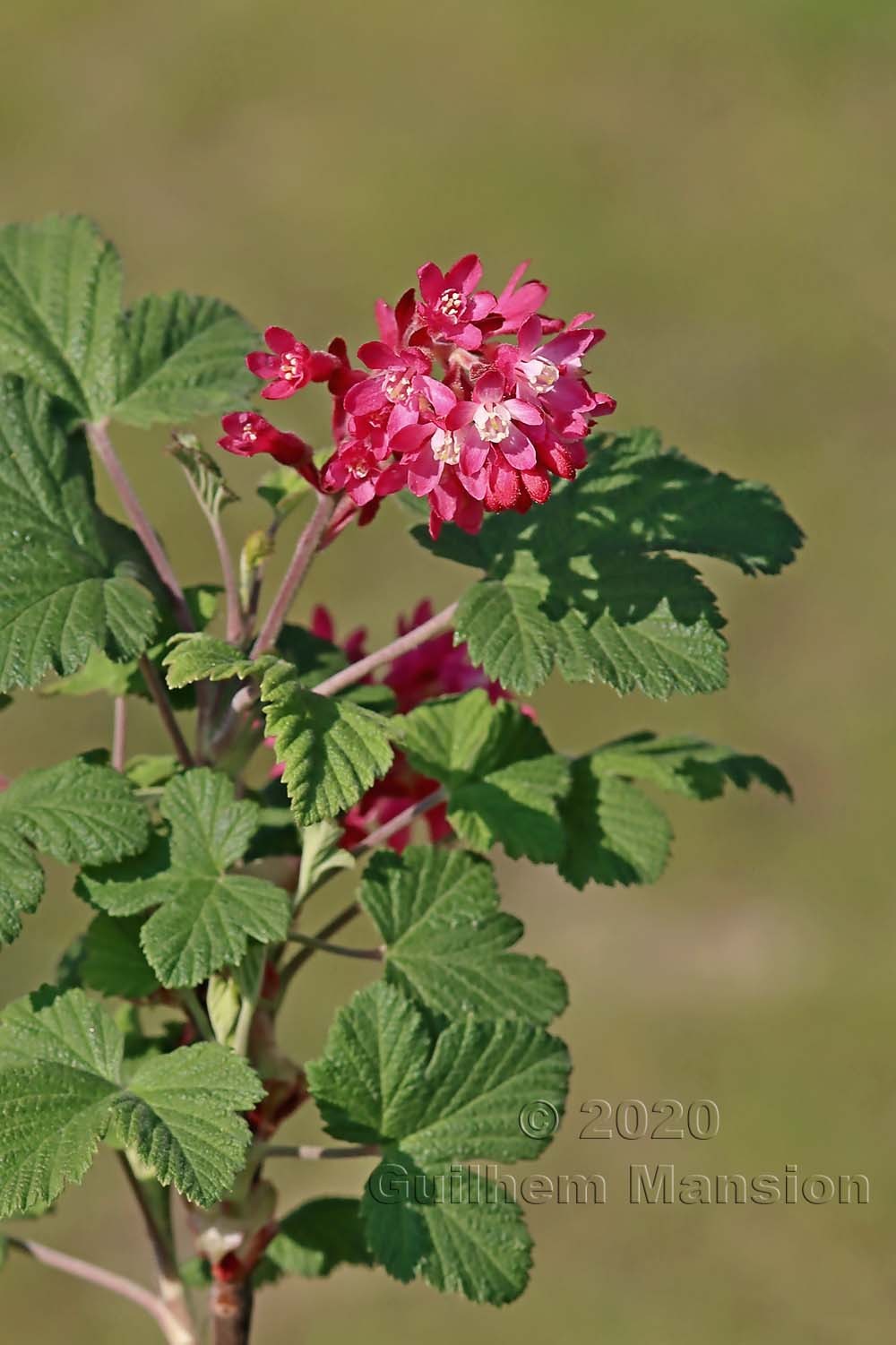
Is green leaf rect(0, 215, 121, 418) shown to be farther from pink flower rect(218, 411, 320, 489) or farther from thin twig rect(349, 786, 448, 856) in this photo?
thin twig rect(349, 786, 448, 856)

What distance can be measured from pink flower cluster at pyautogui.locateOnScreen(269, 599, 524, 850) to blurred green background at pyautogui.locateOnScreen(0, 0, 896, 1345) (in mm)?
1690

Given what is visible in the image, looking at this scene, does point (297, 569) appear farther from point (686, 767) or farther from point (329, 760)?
point (686, 767)

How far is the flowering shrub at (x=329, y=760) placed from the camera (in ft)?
3.18

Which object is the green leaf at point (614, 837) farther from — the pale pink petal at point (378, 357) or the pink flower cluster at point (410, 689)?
the pale pink petal at point (378, 357)

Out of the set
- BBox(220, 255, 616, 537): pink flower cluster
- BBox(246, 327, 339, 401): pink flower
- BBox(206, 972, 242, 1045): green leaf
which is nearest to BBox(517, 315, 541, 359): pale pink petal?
BBox(220, 255, 616, 537): pink flower cluster

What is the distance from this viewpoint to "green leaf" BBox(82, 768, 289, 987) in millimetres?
1006

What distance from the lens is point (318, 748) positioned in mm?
974

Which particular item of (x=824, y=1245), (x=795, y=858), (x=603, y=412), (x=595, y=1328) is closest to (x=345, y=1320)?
(x=595, y=1328)

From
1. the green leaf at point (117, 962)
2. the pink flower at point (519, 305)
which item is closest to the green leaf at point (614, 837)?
the green leaf at point (117, 962)

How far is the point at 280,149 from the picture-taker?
4973mm

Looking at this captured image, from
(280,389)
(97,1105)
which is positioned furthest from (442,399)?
(97,1105)

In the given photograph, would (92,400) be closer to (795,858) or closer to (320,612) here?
(320,612)

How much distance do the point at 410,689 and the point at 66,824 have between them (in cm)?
42

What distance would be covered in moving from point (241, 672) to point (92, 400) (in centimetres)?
43
